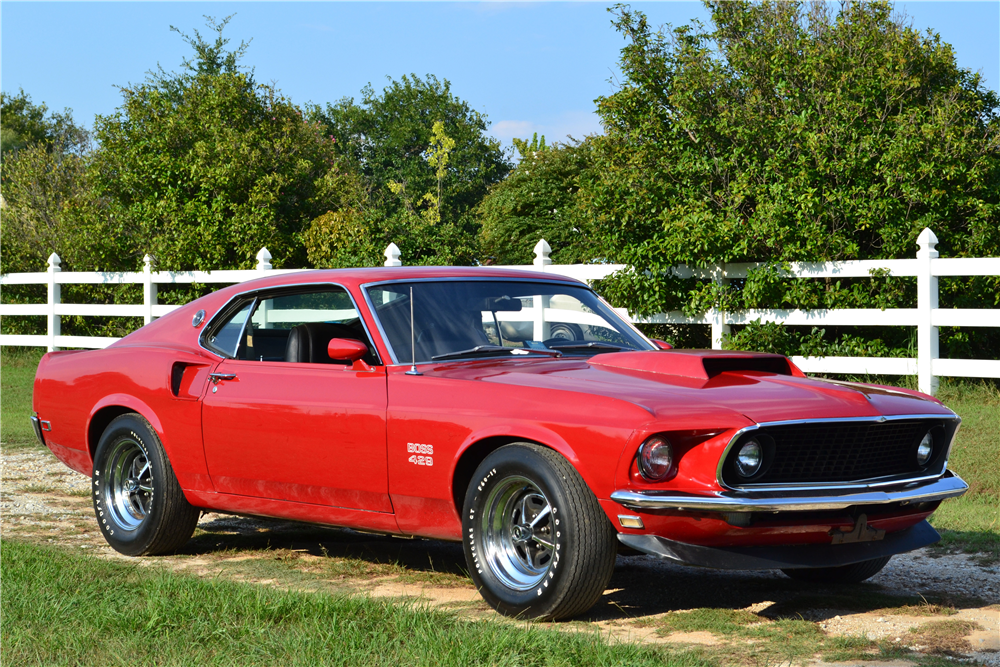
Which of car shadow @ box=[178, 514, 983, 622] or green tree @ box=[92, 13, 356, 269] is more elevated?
green tree @ box=[92, 13, 356, 269]

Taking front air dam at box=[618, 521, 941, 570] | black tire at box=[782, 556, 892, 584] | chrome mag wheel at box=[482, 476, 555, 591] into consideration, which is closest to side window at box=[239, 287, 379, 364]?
chrome mag wheel at box=[482, 476, 555, 591]

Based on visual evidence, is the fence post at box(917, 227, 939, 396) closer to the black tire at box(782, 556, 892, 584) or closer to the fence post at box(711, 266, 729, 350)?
the fence post at box(711, 266, 729, 350)

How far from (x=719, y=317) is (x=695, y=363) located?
25.1 feet

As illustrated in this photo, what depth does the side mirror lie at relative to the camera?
554 cm

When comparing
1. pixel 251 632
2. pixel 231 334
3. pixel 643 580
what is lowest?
pixel 643 580

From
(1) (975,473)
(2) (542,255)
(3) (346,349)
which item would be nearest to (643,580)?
(3) (346,349)

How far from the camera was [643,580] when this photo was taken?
584cm

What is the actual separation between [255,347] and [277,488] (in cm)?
91

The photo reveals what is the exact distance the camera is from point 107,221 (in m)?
20.7

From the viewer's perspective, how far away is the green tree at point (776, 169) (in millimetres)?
12281

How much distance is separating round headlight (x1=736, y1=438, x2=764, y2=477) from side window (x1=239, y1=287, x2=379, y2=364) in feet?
6.81

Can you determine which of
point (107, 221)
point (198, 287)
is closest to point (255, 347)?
point (198, 287)

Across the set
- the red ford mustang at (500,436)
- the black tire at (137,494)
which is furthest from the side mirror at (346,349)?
the black tire at (137,494)

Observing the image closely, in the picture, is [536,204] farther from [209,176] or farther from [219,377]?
[219,377]
